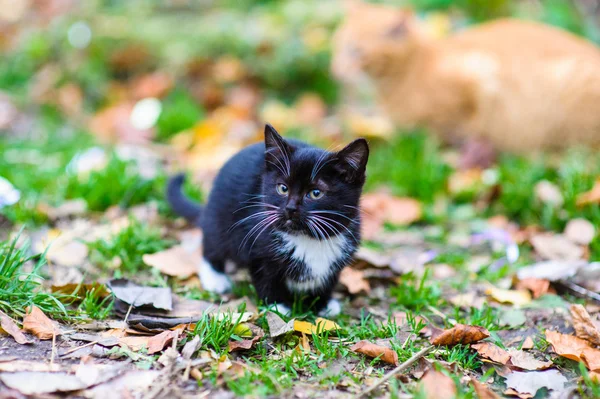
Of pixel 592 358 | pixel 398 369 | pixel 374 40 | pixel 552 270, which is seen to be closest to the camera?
pixel 398 369

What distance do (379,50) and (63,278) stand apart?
11.8 feet

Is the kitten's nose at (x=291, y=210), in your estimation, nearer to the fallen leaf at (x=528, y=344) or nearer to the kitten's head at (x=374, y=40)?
the fallen leaf at (x=528, y=344)

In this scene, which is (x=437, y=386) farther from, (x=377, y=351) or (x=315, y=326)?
(x=315, y=326)

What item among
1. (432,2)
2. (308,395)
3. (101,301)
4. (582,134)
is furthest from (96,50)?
(308,395)

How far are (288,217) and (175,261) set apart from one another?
1094mm

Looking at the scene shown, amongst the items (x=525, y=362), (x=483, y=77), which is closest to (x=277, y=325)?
(x=525, y=362)

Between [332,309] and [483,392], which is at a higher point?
[483,392]

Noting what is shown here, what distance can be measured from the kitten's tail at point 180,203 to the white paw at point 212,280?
1.45 ft

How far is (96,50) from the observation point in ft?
22.5

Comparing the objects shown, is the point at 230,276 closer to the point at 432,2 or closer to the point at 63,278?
the point at 63,278

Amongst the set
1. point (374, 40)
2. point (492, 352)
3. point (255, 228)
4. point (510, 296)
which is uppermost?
point (374, 40)

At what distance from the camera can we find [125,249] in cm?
357

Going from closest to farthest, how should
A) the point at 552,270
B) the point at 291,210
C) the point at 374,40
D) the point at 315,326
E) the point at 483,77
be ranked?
the point at 291,210 < the point at 315,326 < the point at 552,270 < the point at 483,77 < the point at 374,40

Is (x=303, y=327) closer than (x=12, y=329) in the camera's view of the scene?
No
